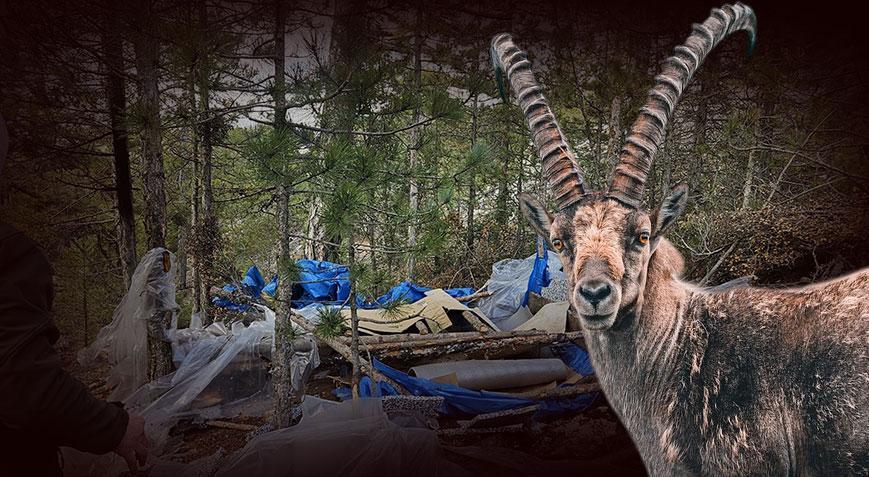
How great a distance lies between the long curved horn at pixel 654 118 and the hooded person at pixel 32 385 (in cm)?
137

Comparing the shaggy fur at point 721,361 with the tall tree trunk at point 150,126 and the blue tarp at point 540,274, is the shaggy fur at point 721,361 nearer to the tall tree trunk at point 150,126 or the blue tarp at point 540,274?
the blue tarp at point 540,274

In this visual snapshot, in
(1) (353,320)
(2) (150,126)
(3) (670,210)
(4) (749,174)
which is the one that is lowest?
(1) (353,320)

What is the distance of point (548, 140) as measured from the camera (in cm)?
145

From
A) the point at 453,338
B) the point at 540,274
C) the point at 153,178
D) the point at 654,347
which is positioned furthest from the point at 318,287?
the point at 654,347

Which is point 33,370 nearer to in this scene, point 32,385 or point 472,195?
point 32,385

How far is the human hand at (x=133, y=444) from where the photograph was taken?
1149 mm

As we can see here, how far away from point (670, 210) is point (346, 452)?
1488 mm

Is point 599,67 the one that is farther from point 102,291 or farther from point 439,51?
point 102,291

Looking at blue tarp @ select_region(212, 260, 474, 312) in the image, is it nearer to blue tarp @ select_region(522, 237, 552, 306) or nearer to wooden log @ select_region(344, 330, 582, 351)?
wooden log @ select_region(344, 330, 582, 351)

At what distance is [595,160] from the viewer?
1.84 m

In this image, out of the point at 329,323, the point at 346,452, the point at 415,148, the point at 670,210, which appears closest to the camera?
the point at 670,210

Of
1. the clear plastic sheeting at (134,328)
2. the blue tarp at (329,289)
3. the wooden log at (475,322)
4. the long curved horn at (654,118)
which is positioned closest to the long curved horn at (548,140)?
the long curved horn at (654,118)

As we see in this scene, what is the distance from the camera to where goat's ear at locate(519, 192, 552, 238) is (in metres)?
1.42

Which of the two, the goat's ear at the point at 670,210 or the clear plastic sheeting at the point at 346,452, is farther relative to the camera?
the clear plastic sheeting at the point at 346,452
